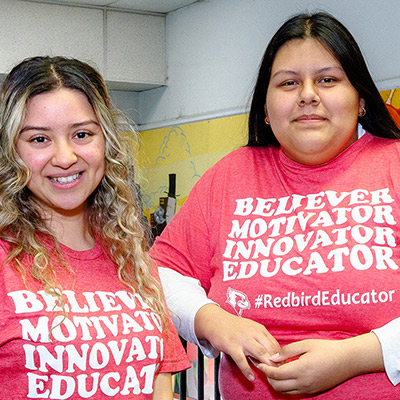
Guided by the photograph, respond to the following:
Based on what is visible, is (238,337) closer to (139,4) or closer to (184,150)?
(184,150)

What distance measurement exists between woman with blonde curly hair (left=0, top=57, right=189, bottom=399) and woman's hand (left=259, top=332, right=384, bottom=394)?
25 centimetres

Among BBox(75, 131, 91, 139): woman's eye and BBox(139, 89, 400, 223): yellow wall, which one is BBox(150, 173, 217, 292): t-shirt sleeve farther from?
BBox(139, 89, 400, 223): yellow wall

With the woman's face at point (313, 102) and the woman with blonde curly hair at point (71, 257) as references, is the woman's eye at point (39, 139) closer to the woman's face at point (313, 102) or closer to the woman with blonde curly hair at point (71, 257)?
the woman with blonde curly hair at point (71, 257)

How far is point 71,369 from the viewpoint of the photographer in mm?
1248

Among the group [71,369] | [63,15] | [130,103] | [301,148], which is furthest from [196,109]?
[71,369]

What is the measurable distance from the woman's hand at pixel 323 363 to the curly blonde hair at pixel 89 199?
0.29 m

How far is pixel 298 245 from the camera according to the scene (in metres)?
1.46

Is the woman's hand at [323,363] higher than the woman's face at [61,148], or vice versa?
the woman's face at [61,148]

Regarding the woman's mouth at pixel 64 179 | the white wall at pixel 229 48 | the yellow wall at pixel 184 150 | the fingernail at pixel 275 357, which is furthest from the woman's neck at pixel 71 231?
the yellow wall at pixel 184 150

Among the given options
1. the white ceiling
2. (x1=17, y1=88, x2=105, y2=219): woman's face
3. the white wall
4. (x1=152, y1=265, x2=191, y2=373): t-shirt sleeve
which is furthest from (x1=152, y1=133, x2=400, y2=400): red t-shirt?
the white ceiling

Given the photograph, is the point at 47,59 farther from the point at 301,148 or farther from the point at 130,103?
the point at 130,103

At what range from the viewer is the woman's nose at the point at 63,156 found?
1.32 m

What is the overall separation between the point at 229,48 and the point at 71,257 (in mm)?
2766

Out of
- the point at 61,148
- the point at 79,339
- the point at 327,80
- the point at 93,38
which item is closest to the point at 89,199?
the point at 61,148
